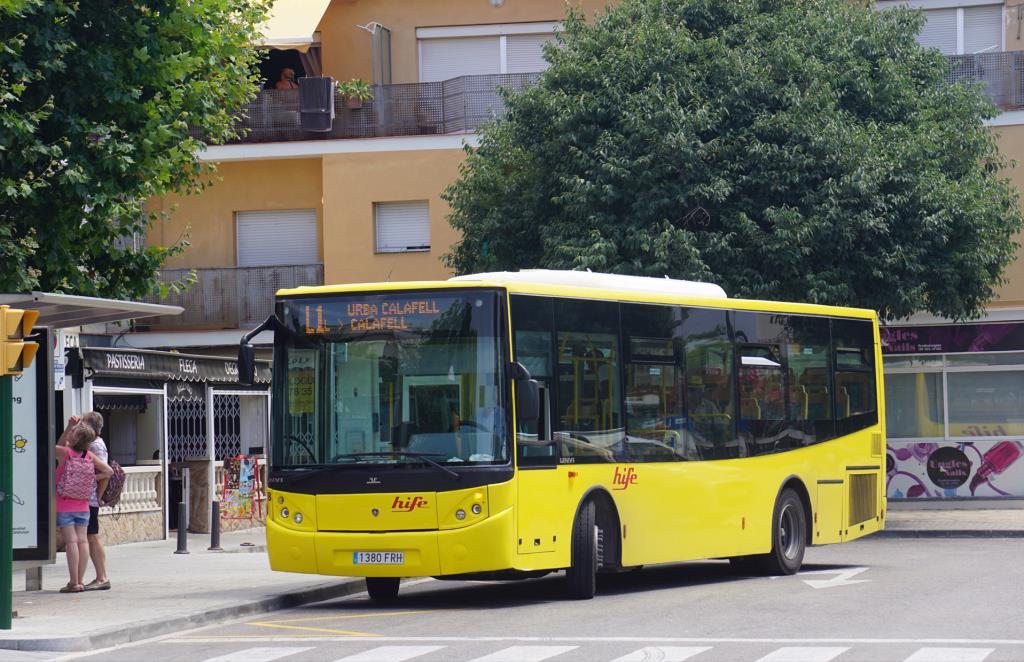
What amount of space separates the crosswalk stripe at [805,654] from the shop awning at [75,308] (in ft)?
19.0

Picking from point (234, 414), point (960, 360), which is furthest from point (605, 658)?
point (960, 360)

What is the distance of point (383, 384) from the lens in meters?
14.8

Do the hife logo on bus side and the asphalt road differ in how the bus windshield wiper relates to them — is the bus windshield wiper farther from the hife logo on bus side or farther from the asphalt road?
the hife logo on bus side

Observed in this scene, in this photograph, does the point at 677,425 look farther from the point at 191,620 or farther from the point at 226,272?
the point at 226,272

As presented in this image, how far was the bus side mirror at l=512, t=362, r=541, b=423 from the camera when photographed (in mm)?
14094

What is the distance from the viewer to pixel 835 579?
1767 cm

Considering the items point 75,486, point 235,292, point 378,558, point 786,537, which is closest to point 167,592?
point 75,486

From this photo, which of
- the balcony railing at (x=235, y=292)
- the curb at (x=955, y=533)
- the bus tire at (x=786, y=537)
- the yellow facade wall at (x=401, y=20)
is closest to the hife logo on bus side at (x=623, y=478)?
the bus tire at (x=786, y=537)

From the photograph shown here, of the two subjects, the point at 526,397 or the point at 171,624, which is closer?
the point at 171,624

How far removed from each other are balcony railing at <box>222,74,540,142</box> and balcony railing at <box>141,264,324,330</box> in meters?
2.66

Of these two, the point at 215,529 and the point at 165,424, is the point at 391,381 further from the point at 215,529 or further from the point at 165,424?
the point at 165,424

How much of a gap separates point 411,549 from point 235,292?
2003 centimetres

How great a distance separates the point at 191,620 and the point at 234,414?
1427 centimetres

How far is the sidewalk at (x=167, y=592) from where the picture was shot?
13.0 meters
